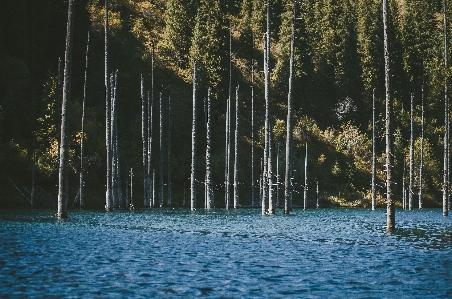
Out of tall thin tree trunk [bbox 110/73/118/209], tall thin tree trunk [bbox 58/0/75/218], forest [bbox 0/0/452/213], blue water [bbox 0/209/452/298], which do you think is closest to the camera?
blue water [bbox 0/209/452/298]

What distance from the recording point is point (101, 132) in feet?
247

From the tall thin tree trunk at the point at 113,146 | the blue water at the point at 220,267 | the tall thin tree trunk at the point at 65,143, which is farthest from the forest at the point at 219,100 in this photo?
the blue water at the point at 220,267

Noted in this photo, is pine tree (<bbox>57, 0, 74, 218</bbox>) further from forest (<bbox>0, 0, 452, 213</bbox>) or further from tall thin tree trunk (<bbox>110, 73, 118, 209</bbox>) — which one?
forest (<bbox>0, 0, 452, 213</bbox>)

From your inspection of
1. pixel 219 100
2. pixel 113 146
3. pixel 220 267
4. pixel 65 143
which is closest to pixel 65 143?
pixel 65 143

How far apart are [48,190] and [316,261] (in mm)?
50915

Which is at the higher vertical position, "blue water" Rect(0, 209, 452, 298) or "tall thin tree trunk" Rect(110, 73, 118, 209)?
"tall thin tree trunk" Rect(110, 73, 118, 209)

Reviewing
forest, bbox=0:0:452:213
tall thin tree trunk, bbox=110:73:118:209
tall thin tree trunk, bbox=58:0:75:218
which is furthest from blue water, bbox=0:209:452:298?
forest, bbox=0:0:452:213

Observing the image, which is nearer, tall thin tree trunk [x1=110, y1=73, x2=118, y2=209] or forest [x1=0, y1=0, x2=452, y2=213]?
tall thin tree trunk [x1=110, y1=73, x2=118, y2=209]

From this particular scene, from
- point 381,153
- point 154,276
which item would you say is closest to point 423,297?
point 154,276

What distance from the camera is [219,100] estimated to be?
305 ft

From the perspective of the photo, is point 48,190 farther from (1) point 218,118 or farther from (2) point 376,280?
(2) point 376,280

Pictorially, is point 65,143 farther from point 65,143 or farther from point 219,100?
point 219,100

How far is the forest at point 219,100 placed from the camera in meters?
64.1

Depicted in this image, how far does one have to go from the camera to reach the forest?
64062 mm
